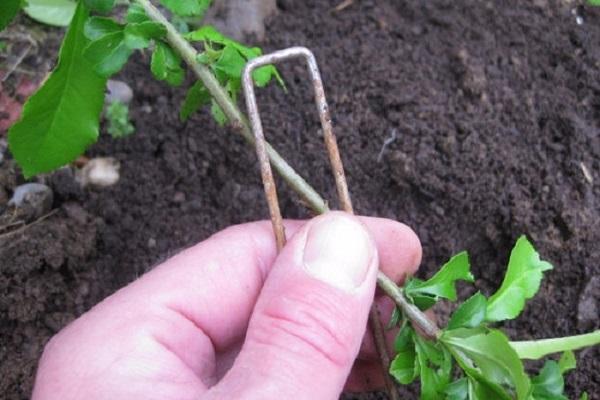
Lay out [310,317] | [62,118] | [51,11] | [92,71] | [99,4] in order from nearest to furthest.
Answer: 1. [310,317]
2. [99,4]
3. [92,71]
4. [62,118]
5. [51,11]

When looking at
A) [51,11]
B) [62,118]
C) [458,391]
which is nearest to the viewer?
[458,391]

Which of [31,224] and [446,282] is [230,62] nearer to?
[446,282]

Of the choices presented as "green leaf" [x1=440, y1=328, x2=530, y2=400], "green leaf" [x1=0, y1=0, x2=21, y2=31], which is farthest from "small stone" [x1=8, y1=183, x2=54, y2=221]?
"green leaf" [x1=440, y1=328, x2=530, y2=400]

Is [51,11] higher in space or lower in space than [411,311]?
higher

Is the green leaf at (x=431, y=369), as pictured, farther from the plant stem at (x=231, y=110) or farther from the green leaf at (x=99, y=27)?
the green leaf at (x=99, y=27)

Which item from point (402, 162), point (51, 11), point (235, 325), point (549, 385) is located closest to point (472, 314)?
point (549, 385)

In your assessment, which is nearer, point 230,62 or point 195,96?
point 230,62

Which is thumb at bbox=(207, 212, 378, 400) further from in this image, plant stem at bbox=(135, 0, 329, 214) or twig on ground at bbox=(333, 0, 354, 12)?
twig on ground at bbox=(333, 0, 354, 12)

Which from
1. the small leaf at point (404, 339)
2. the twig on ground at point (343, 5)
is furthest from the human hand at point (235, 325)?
the twig on ground at point (343, 5)
